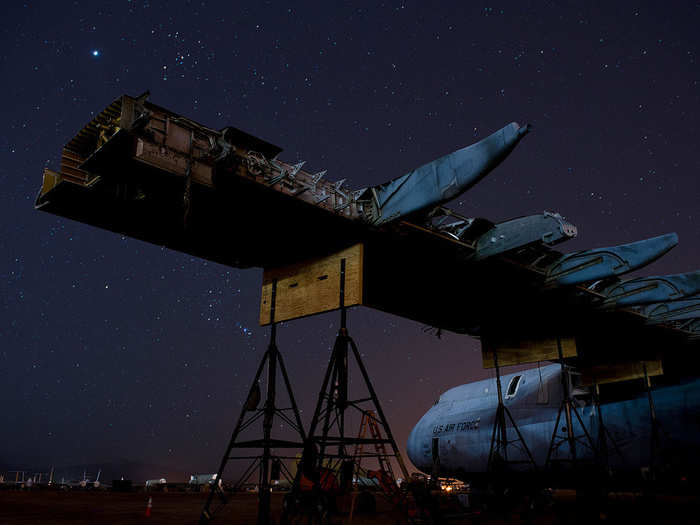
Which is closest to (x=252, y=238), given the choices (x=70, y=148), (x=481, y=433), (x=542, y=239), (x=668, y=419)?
(x=70, y=148)

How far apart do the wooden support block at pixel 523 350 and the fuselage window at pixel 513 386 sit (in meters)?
4.47

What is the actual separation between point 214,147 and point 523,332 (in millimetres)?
20740

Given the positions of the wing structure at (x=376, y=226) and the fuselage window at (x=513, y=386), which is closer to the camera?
the wing structure at (x=376, y=226)

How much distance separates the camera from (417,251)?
68.3ft

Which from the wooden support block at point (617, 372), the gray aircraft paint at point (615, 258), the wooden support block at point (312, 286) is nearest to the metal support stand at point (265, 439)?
the wooden support block at point (312, 286)

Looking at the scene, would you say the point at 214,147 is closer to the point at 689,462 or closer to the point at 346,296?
the point at 346,296

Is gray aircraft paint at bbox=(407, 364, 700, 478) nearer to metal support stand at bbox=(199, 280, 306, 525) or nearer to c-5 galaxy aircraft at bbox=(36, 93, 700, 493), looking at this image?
c-5 galaxy aircraft at bbox=(36, 93, 700, 493)

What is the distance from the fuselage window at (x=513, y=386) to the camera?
33.8 metres

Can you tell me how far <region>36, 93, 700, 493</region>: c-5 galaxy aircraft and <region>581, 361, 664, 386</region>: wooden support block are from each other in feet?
0.29

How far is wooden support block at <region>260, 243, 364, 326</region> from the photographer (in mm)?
18953

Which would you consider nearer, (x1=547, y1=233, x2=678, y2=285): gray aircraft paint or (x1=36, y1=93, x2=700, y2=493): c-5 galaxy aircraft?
(x1=36, y1=93, x2=700, y2=493): c-5 galaxy aircraft

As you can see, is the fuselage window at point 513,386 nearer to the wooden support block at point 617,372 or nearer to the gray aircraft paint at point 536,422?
the gray aircraft paint at point 536,422

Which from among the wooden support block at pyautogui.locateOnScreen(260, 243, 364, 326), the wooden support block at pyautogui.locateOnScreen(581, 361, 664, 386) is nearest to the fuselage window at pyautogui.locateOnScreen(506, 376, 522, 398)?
the wooden support block at pyautogui.locateOnScreen(581, 361, 664, 386)

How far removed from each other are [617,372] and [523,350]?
23.6 ft
